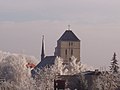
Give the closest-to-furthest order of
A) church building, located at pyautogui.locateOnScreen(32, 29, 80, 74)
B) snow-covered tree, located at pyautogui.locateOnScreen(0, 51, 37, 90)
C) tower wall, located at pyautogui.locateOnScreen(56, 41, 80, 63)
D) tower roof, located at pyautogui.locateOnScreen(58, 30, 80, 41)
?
1. snow-covered tree, located at pyautogui.locateOnScreen(0, 51, 37, 90)
2. tower wall, located at pyautogui.locateOnScreen(56, 41, 80, 63)
3. church building, located at pyautogui.locateOnScreen(32, 29, 80, 74)
4. tower roof, located at pyautogui.locateOnScreen(58, 30, 80, 41)

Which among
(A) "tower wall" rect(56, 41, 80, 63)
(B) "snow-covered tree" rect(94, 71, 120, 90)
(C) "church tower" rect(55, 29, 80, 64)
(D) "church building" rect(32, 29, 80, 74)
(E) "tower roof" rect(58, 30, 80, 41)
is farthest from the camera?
(E) "tower roof" rect(58, 30, 80, 41)

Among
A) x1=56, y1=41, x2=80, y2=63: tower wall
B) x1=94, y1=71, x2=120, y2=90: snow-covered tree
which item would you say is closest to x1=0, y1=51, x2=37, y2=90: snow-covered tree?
x1=94, y1=71, x2=120, y2=90: snow-covered tree

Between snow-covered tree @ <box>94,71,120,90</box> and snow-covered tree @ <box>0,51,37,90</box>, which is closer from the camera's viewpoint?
snow-covered tree @ <box>94,71,120,90</box>

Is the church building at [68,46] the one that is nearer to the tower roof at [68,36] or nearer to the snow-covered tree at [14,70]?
the tower roof at [68,36]

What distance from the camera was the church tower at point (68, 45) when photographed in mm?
138625

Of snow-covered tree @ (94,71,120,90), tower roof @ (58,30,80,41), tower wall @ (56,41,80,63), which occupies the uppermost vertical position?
tower roof @ (58,30,80,41)

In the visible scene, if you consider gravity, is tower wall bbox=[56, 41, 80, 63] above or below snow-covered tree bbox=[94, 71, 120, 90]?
above

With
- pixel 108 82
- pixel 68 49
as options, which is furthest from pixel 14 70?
pixel 68 49

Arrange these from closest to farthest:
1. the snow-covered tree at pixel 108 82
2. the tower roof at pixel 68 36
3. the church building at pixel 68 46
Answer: the snow-covered tree at pixel 108 82 → the church building at pixel 68 46 → the tower roof at pixel 68 36

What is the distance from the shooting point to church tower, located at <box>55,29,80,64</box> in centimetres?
13862

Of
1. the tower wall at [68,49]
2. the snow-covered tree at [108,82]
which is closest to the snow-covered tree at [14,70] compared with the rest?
the snow-covered tree at [108,82]

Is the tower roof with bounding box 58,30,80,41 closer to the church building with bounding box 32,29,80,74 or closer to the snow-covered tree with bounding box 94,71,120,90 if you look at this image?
the church building with bounding box 32,29,80,74

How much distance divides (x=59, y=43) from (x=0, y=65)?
27.6 metres

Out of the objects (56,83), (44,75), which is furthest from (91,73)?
(56,83)
